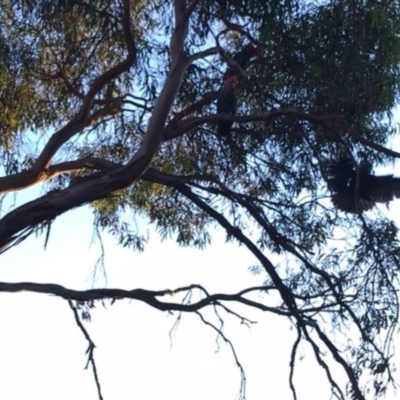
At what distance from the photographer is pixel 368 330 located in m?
5.74

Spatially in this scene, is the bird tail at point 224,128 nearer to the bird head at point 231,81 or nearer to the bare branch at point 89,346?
the bird head at point 231,81

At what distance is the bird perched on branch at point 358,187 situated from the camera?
5422mm

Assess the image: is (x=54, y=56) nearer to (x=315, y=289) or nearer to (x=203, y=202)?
(x=203, y=202)

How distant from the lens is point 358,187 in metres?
5.23

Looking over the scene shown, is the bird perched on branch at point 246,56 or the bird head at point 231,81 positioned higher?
the bird perched on branch at point 246,56

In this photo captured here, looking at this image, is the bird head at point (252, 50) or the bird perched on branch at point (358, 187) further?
the bird head at point (252, 50)

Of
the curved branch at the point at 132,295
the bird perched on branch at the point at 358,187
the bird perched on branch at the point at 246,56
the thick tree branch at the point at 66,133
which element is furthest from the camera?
the bird perched on branch at the point at 246,56

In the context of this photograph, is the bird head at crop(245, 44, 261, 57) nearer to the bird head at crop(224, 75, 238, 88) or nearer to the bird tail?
the bird head at crop(224, 75, 238, 88)

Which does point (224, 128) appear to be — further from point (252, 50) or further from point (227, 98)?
point (252, 50)

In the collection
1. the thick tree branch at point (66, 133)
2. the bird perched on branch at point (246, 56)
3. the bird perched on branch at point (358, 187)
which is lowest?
the bird perched on branch at point (358, 187)

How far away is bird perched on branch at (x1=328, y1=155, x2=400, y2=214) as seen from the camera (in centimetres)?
→ 542

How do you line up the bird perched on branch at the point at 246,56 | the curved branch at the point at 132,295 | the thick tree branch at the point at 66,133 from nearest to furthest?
the curved branch at the point at 132,295
the thick tree branch at the point at 66,133
the bird perched on branch at the point at 246,56

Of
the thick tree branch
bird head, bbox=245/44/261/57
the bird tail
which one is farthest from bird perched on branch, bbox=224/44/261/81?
the thick tree branch

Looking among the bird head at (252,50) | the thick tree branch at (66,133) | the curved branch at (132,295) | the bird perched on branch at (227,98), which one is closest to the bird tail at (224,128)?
the bird perched on branch at (227,98)
